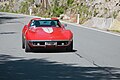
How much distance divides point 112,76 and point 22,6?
61.3m

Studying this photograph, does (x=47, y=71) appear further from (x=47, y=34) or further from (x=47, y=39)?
(x=47, y=34)

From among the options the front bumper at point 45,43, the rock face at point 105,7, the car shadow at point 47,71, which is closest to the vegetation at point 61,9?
the rock face at point 105,7

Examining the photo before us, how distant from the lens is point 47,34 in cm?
1582

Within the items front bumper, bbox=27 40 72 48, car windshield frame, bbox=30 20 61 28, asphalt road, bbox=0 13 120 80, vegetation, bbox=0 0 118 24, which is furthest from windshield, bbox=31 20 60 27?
vegetation, bbox=0 0 118 24

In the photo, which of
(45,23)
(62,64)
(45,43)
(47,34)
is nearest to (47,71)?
(62,64)

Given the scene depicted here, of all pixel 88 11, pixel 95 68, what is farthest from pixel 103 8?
pixel 95 68

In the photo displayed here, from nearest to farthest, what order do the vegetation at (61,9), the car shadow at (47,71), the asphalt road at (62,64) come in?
the car shadow at (47,71) → the asphalt road at (62,64) → the vegetation at (61,9)

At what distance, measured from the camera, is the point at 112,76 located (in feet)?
34.6

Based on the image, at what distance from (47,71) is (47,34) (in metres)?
4.62

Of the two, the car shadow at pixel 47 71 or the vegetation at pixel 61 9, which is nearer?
the car shadow at pixel 47 71

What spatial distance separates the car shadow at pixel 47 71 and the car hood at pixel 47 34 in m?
2.37

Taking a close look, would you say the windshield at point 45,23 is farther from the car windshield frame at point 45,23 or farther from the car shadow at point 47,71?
the car shadow at point 47,71

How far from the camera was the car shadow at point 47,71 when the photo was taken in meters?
10.3

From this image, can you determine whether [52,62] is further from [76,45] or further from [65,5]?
[65,5]
